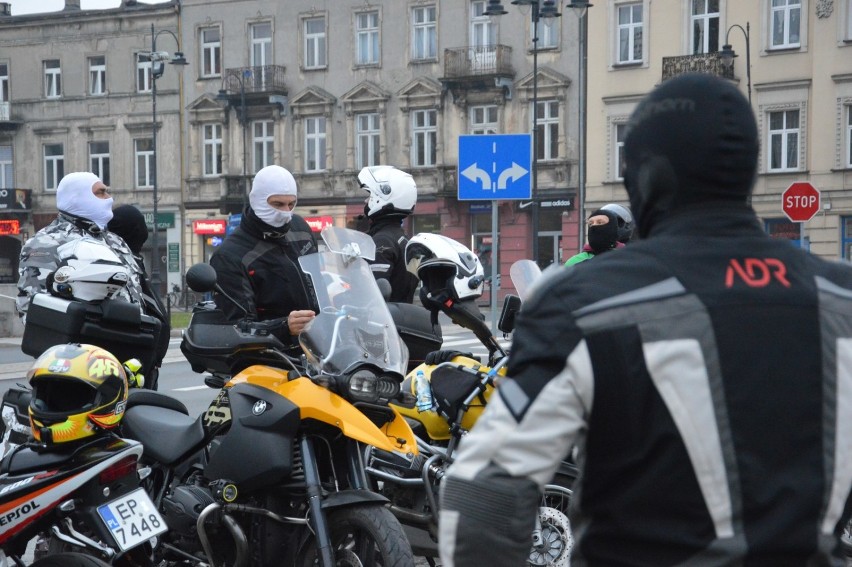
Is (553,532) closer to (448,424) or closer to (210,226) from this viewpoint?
(448,424)

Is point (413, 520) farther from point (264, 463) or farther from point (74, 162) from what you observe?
point (74, 162)

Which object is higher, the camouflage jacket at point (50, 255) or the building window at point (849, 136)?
the building window at point (849, 136)

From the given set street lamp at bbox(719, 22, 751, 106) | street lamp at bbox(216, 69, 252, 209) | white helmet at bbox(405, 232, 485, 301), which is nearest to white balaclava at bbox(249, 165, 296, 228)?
white helmet at bbox(405, 232, 485, 301)

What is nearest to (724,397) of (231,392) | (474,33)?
(231,392)

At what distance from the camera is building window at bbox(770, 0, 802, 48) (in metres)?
36.2

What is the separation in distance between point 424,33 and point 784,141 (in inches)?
494

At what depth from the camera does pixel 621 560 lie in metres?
1.92

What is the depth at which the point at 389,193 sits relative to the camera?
6.46m

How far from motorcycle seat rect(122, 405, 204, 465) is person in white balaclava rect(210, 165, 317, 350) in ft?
2.20

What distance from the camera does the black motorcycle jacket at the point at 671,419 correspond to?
1887 mm

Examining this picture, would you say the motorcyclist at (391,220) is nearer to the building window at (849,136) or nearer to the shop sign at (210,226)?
the building window at (849,136)

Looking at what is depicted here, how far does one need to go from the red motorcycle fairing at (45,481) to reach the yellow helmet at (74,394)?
7 cm

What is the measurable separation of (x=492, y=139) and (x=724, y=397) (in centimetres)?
1121

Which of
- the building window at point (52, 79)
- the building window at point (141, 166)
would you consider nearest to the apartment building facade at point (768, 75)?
the building window at point (141, 166)
